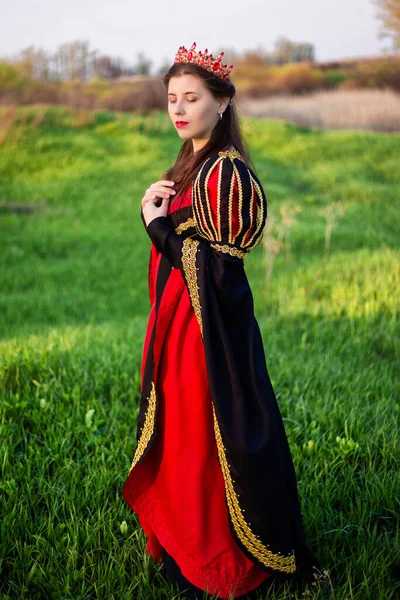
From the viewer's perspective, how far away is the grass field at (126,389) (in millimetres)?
2197

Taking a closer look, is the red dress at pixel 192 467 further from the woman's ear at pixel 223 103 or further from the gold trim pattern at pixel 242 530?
the woman's ear at pixel 223 103

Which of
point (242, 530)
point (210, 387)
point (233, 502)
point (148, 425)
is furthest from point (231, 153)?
point (242, 530)

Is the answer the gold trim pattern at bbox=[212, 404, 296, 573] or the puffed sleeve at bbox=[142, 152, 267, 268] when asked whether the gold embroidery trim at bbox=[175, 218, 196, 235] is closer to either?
the puffed sleeve at bbox=[142, 152, 267, 268]

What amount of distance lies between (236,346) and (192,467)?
48 cm

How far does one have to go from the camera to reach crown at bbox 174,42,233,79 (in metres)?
1.89

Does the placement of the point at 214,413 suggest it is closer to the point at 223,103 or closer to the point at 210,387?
the point at 210,387

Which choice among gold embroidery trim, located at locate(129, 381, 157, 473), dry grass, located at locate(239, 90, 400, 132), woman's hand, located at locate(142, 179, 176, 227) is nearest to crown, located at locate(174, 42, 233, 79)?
woman's hand, located at locate(142, 179, 176, 227)

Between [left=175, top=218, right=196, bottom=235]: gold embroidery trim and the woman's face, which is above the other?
the woman's face

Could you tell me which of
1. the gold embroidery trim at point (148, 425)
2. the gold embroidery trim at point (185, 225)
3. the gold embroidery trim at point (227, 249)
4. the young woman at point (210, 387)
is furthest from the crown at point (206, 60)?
the gold embroidery trim at point (148, 425)

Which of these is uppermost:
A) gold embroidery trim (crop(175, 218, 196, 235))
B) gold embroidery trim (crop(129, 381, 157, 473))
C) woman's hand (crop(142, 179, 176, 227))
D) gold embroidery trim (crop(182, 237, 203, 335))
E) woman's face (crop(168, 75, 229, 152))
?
woman's face (crop(168, 75, 229, 152))

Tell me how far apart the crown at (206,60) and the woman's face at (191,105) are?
52 mm

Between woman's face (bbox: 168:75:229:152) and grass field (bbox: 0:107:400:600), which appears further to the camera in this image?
grass field (bbox: 0:107:400:600)

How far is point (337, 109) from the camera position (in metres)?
13.0

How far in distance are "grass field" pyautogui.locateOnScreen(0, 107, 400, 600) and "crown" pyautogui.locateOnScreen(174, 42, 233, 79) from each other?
0.43 metres
